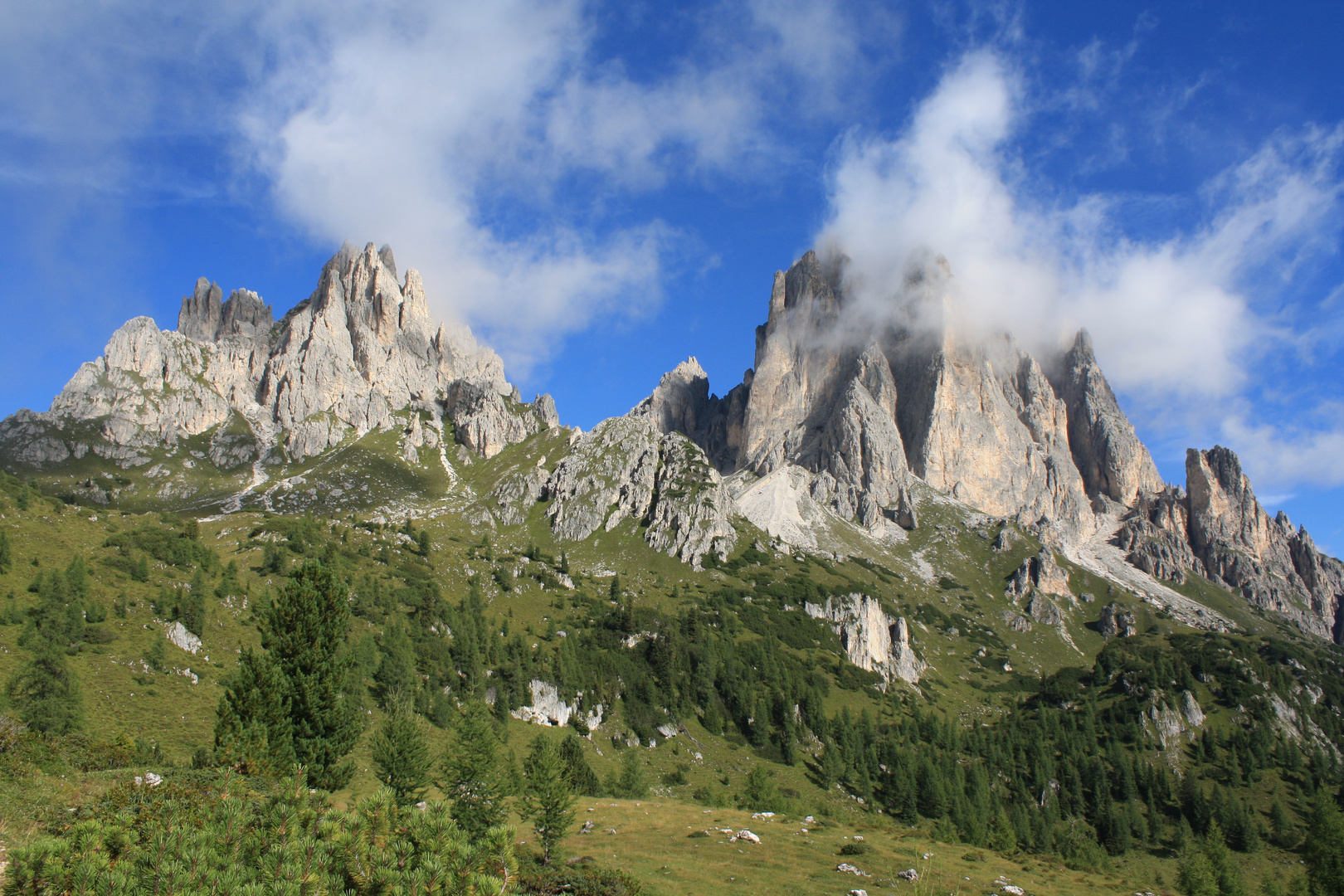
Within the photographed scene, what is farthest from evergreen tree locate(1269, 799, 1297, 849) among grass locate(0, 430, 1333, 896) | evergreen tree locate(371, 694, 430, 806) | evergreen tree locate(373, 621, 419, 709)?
evergreen tree locate(371, 694, 430, 806)

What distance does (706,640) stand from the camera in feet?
463

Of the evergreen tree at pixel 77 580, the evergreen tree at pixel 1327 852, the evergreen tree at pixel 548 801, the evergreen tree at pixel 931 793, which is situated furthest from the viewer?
the evergreen tree at pixel 931 793

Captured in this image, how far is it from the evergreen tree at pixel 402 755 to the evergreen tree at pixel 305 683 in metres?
4.96

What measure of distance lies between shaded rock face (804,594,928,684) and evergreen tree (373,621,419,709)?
4836 inches

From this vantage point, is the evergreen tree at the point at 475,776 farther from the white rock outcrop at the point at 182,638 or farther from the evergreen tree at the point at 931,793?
the evergreen tree at the point at 931,793

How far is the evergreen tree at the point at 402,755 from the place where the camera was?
38.9m

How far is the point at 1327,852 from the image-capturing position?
62.1m

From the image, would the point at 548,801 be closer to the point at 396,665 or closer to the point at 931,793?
the point at 396,665

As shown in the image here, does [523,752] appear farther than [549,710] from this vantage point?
No

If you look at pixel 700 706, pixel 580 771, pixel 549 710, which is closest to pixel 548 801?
pixel 580 771

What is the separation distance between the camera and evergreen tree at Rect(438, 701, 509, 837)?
36.3 m

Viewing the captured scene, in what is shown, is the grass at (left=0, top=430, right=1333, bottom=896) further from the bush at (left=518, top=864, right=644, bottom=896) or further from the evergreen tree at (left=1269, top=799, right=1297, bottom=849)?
the bush at (left=518, top=864, right=644, bottom=896)

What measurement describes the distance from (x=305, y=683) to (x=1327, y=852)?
293 feet

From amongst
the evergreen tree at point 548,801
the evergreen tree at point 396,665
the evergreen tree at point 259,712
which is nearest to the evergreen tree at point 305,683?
the evergreen tree at point 259,712
